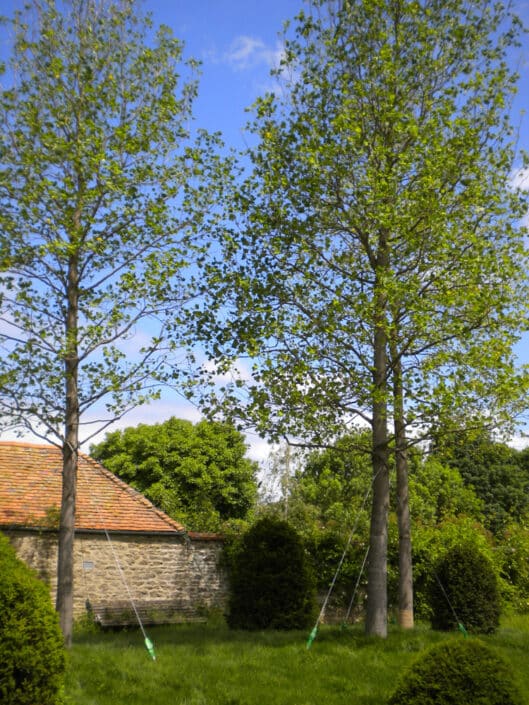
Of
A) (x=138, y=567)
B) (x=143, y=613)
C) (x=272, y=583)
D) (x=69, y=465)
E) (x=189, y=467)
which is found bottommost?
(x=143, y=613)

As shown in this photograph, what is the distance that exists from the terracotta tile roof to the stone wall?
0.37 m

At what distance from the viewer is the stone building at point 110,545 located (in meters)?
17.6

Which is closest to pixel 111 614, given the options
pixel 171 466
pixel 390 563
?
pixel 390 563

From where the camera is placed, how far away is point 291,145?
43.9ft

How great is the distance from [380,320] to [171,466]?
22.4 metres

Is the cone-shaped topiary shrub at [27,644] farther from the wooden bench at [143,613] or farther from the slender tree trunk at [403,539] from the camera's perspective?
the wooden bench at [143,613]

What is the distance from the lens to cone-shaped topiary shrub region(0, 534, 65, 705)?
6781 mm

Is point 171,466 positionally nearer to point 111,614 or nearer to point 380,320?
point 111,614

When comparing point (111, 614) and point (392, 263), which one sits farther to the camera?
point (111, 614)

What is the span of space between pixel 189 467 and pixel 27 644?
2531 centimetres

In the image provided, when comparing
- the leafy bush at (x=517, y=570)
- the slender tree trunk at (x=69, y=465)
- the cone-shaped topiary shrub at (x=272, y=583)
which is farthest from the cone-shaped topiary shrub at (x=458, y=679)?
the leafy bush at (x=517, y=570)

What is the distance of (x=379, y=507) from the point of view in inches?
490

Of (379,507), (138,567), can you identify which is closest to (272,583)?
(379,507)

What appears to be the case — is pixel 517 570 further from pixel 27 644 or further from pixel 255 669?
pixel 27 644
